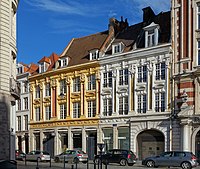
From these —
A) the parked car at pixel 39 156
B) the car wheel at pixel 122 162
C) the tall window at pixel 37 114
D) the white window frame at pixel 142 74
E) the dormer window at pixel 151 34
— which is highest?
the dormer window at pixel 151 34

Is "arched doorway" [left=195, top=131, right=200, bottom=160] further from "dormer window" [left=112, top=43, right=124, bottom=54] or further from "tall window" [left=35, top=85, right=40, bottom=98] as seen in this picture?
"tall window" [left=35, top=85, right=40, bottom=98]

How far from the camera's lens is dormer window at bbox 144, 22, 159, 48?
41.4 meters

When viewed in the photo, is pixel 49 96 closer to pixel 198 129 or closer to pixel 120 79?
pixel 120 79

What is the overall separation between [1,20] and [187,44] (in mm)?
19191

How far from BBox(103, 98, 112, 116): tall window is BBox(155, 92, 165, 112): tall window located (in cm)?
603

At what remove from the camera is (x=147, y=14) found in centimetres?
4603

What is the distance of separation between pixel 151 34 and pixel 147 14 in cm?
483

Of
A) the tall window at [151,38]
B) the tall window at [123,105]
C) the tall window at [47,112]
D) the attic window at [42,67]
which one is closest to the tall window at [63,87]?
the tall window at [47,112]

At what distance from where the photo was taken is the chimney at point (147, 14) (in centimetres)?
4581

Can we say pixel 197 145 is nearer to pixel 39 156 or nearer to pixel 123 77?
pixel 123 77

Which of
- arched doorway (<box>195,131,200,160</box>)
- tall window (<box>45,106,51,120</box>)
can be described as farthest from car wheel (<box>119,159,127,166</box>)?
tall window (<box>45,106,51,120</box>)

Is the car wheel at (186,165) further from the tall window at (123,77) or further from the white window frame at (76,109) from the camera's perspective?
the white window frame at (76,109)

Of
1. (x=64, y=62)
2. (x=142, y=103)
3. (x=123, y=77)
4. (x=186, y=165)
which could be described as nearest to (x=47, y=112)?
(x=64, y=62)

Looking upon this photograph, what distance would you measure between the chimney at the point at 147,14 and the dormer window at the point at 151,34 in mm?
3643
